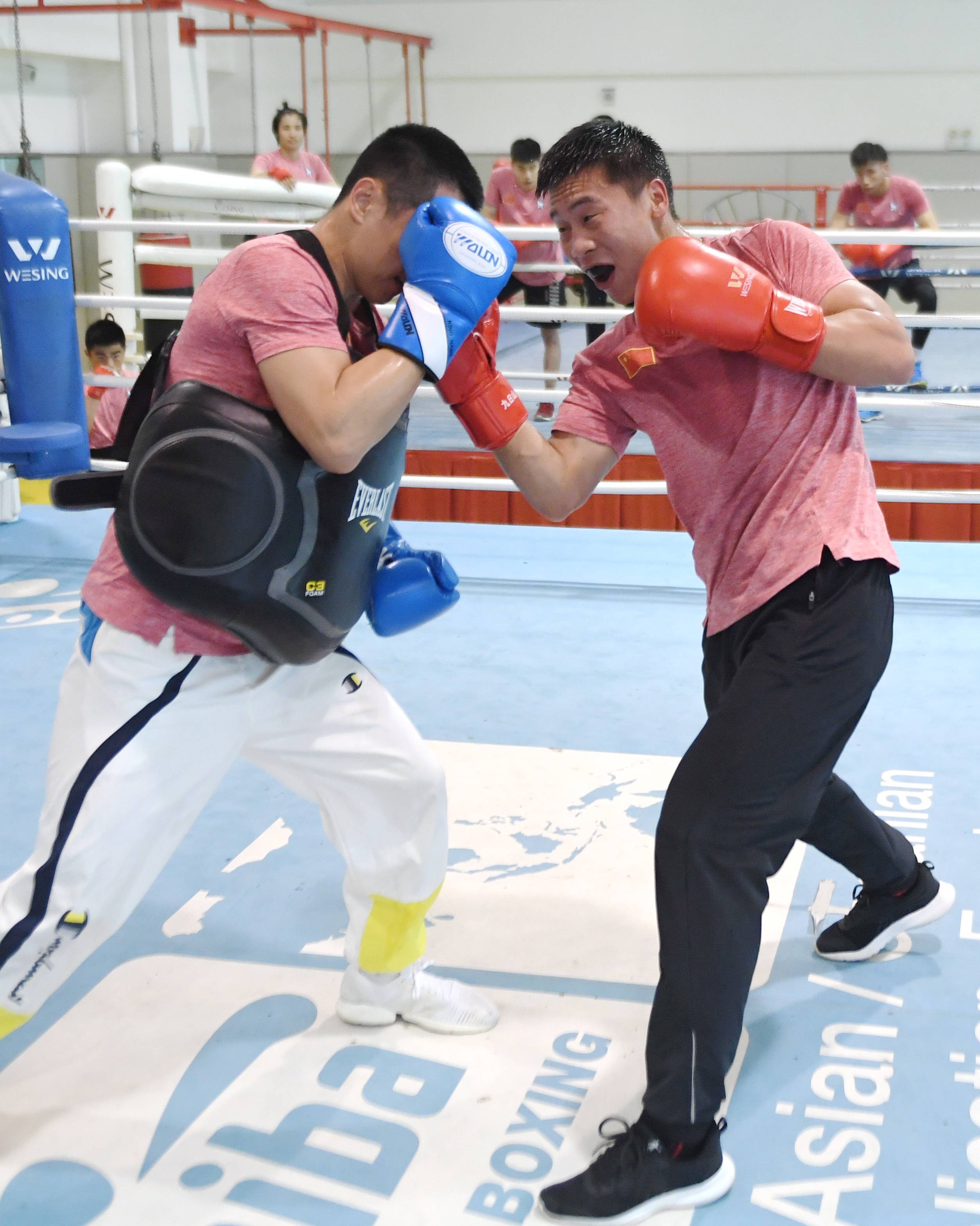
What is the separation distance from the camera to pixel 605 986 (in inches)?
77.7

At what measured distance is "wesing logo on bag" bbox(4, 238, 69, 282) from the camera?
3.82m

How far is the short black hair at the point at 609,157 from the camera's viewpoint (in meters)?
1.64

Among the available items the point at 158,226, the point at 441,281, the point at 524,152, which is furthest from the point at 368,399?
the point at 524,152

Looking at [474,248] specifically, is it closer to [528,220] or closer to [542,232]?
[542,232]

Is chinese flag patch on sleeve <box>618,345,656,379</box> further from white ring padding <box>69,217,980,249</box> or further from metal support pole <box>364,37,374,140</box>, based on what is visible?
Answer: metal support pole <box>364,37,374,140</box>

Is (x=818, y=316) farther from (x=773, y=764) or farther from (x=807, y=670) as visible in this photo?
(x=773, y=764)

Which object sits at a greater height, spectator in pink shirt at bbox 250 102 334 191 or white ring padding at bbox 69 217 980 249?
spectator in pink shirt at bbox 250 102 334 191

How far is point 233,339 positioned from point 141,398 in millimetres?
190

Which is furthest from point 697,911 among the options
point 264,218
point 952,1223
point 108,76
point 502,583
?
point 108,76

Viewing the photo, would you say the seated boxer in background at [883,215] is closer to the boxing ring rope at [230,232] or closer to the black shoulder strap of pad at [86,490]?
the boxing ring rope at [230,232]

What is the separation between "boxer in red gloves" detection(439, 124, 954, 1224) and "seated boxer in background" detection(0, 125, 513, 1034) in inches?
7.5

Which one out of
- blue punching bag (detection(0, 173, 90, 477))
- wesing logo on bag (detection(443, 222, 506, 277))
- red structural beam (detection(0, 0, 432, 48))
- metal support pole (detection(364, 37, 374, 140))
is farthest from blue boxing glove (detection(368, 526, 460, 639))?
metal support pole (detection(364, 37, 374, 140))

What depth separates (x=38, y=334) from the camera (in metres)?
3.89

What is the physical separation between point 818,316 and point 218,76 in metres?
12.9
